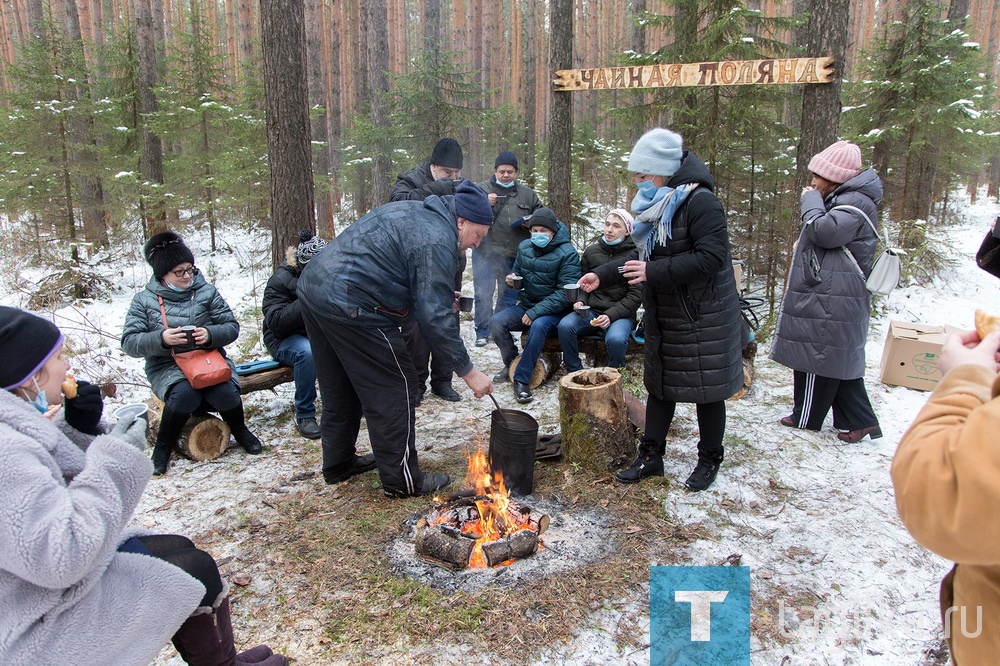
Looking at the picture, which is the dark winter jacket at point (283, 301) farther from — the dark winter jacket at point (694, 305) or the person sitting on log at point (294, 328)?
the dark winter jacket at point (694, 305)

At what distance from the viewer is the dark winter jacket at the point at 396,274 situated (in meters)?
3.59

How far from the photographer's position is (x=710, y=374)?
12.7 ft

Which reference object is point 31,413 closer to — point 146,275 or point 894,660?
point 894,660

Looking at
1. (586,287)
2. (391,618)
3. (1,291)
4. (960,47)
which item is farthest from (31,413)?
(960,47)

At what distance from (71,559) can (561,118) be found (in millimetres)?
7855

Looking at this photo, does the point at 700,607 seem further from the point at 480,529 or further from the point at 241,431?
the point at 241,431

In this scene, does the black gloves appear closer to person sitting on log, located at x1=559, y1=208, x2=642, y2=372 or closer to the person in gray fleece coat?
the person in gray fleece coat

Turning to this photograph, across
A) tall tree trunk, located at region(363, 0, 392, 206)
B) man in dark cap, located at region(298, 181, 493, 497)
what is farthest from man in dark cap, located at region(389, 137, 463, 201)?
tall tree trunk, located at region(363, 0, 392, 206)

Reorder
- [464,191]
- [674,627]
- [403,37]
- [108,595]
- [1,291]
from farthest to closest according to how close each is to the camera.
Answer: [403,37], [1,291], [464,191], [674,627], [108,595]

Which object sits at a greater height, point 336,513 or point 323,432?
point 323,432

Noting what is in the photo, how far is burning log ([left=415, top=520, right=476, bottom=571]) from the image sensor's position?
3354 mm

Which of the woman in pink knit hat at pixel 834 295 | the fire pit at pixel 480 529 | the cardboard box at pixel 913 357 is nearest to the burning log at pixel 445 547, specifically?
the fire pit at pixel 480 529

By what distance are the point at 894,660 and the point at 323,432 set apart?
349cm

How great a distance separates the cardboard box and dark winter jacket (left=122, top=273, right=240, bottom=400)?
5.95 metres
